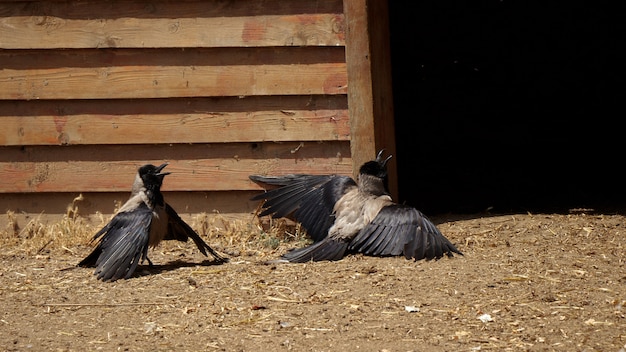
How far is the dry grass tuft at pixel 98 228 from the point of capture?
7.57 metres

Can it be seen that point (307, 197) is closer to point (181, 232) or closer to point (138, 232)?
point (181, 232)

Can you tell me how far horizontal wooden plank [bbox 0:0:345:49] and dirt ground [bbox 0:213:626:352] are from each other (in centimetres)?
182

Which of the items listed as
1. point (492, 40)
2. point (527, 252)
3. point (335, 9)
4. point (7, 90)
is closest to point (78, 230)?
point (7, 90)

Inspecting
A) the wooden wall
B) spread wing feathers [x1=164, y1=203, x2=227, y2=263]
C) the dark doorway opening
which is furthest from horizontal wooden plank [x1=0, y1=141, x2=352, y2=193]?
the dark doorway opening

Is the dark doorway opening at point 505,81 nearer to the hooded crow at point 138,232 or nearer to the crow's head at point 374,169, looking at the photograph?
A: the crow's head at point 374,169

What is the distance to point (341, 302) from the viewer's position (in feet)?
18.0

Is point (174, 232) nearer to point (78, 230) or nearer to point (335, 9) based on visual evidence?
point (78, 230)

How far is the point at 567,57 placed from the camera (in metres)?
14.0

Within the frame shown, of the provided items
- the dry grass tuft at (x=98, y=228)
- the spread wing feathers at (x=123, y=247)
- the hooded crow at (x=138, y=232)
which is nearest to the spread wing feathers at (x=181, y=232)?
the hooded crow at (x=138, y=232)

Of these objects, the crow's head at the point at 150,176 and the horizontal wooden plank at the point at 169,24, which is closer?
the crow's head at the point at 150,176

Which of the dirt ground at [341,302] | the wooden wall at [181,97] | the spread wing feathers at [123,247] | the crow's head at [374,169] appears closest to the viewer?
the dirt ground at [341,302]

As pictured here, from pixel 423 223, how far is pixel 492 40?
312 inches

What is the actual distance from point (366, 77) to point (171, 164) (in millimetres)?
1874

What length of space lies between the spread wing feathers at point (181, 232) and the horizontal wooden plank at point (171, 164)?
0.60 m
